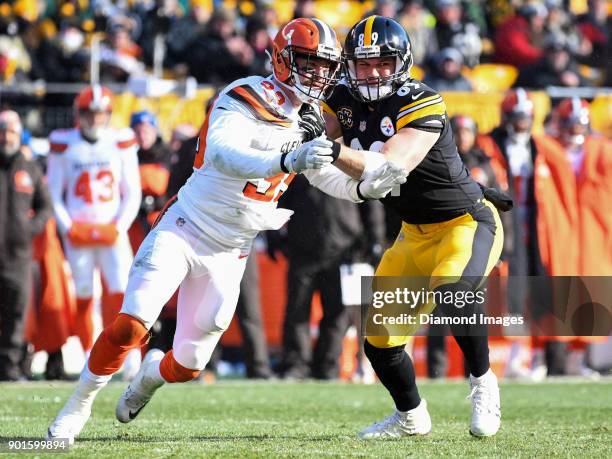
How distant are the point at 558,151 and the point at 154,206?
348 cm

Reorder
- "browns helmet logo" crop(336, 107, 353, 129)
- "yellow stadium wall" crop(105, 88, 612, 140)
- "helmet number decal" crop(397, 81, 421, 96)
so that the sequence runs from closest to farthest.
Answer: "helmet number decal" crop(397, 81, 421, 96) → "browns helmet logo" crop(336, 107, 353, 129) → "yellow stadium wall" crop(105, 88, 612, 140)

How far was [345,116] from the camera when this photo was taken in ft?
20.6

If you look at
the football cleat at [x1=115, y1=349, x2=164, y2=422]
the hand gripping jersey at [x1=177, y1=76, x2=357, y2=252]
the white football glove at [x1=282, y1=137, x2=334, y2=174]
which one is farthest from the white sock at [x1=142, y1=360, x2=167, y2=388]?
the white football glove at [x1=282, y1=137, x2=334, y2=174]

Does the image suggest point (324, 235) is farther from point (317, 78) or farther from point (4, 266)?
point (317, 78)

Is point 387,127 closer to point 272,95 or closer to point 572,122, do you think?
point 272,95

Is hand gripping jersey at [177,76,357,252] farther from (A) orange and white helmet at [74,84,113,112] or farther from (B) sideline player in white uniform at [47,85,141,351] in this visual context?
(A) orange and white helmet at [74,84,113,112]

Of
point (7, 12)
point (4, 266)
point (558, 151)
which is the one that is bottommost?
point (4, 266)

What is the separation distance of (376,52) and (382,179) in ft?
2.46

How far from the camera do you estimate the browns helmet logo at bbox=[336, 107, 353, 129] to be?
6.25 meters

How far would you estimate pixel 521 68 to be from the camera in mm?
14383

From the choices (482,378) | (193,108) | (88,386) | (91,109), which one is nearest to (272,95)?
(88,386)

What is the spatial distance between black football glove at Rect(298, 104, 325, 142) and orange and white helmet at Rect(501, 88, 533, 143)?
4.82 meters

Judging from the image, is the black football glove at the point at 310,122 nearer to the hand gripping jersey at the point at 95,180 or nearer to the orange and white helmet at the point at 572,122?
the hand gripping jersey at the point at 95,180

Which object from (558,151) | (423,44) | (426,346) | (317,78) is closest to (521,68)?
(423,44)
